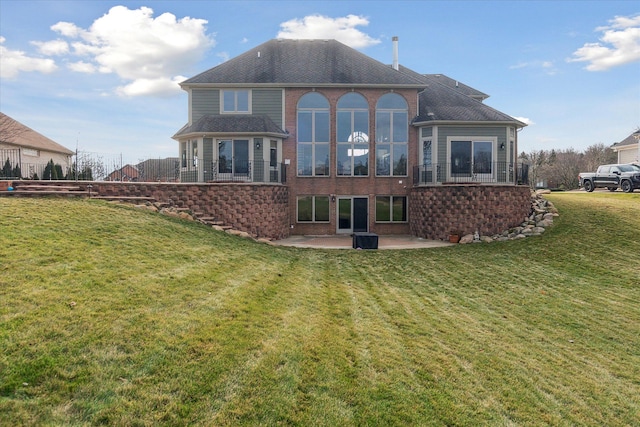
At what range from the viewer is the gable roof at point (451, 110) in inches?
767

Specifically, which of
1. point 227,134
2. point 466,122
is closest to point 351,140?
point 466,122

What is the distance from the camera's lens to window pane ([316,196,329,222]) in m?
20.2

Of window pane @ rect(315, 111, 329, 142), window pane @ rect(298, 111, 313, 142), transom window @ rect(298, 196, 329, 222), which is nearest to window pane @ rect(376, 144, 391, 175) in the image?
window pane @ rect(315, 111, 329, 142)

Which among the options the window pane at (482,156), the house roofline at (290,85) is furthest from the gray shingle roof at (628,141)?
the house roofline at (290,85)

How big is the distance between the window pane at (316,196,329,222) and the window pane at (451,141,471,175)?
22.0 ft

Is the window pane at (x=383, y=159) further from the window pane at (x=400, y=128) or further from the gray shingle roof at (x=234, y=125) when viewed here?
the gray shingle roof at (x=234, y=125)

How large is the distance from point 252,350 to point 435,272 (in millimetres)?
7817

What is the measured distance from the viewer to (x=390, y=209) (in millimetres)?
20453

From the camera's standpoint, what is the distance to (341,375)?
419 centimetres

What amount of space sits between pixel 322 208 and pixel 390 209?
3617mm

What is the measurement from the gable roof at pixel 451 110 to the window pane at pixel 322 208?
6.20 metres

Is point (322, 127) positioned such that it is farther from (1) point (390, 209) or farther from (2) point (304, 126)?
A: (1) point (390, 209)

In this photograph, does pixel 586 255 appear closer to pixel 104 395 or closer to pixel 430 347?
pixel 430 347

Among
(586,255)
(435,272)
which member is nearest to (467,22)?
(586,255)
